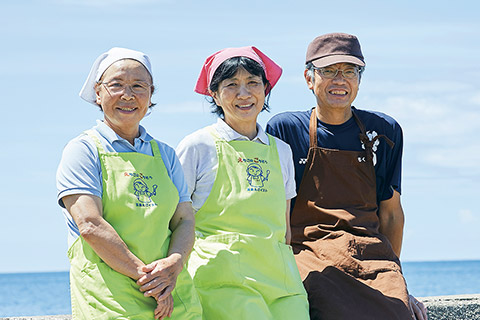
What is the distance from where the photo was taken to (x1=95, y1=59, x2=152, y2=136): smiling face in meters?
3.47

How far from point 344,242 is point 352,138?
24.6 inches

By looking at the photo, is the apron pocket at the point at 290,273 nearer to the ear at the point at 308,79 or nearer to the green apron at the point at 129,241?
the green apron at the point at 129,241

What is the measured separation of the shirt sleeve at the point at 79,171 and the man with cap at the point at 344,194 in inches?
54.3

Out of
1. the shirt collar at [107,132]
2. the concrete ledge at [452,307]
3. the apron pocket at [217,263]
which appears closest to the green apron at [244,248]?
the apron pocket at [217,263]

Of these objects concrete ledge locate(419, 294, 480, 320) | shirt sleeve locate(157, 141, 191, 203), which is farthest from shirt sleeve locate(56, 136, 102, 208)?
concrete ledge locate(419, 294, 480, 320)

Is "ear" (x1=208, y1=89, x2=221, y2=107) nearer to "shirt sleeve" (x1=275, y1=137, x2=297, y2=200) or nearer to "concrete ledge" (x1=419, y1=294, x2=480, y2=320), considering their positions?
"shirt sleeve" (x1=275, y1=137, x2=297, y2=200)

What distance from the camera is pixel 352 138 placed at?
450cm

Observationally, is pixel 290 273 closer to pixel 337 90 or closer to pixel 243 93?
pixel 243 93

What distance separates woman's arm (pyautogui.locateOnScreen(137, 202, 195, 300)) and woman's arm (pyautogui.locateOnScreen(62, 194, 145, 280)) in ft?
0.17

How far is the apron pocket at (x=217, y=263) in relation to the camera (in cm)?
372

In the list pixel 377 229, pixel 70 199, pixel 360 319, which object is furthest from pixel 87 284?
pixel 377 229

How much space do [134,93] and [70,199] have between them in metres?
0.55

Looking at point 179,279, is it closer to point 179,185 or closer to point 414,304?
point 179,185

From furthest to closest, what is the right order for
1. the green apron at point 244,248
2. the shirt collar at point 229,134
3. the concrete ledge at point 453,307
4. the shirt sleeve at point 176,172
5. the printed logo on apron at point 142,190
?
the concrete ledge at point 453,307 → the shirt collar at point 229,134 → the green apron at point 244,248 → the shirt sleeve at point 176,172 → the printed logo on apron at point 142,190
